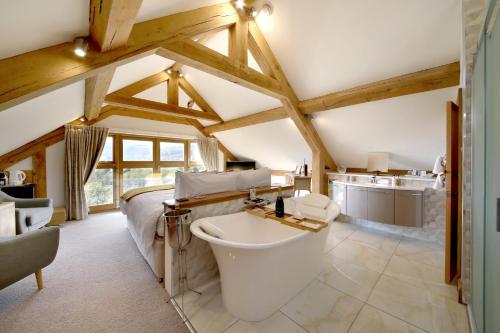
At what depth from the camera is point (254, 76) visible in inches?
100

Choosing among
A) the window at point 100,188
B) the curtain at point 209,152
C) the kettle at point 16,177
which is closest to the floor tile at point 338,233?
the curtain at point 209,152

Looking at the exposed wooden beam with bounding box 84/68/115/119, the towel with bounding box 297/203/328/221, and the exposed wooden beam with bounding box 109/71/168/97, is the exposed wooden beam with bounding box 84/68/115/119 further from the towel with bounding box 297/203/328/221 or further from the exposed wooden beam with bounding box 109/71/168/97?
the towel with bounding box 297/203/328/221

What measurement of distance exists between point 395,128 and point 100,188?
6011 millimetres

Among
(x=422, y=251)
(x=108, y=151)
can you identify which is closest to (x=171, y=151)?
(x=108, y=151)

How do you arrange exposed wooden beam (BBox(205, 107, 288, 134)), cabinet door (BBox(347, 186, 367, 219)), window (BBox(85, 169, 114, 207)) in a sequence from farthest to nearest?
1. window (BBox(85, 169, 114, 207))
2. exposed wooden beam (BBox(205, 107, 288, 134))
3. cabinet door (BBox(347, 186, 367, 219))

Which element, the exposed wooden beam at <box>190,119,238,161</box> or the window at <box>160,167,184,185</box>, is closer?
the window at <box>160,167,184,185</box>

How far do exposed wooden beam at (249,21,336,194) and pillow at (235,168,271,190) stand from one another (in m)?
1.26

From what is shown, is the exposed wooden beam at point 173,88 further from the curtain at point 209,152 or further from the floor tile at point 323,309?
the floor tile at point 323,309

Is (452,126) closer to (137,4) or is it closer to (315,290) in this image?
(315,290)

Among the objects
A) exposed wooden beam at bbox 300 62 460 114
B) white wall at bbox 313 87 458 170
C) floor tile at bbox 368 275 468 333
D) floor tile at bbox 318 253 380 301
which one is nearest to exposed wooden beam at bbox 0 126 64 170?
exposed wooden beam at bbox 300 62 460 114

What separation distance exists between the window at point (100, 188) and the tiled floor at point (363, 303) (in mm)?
3935

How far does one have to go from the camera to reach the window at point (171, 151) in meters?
5.16

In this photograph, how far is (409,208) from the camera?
2.78 m

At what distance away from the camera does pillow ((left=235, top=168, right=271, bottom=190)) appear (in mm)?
2394
